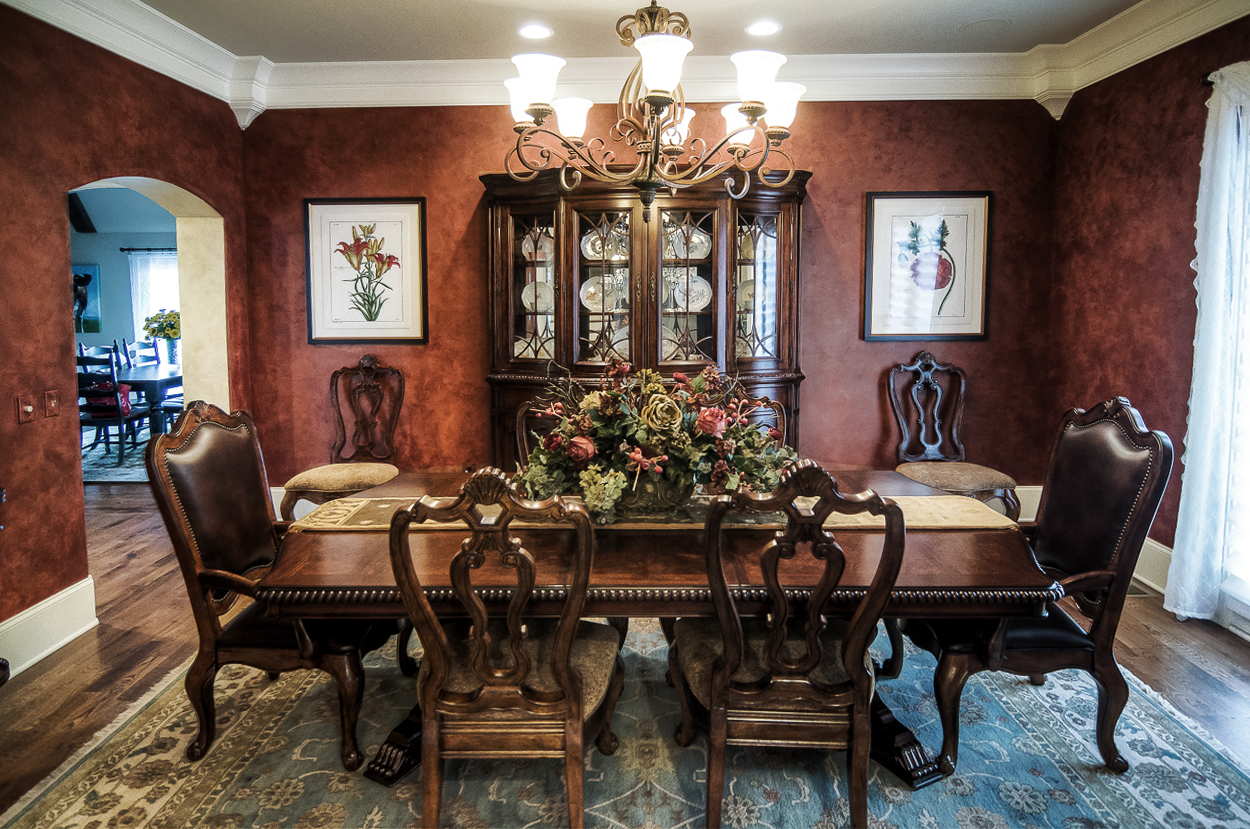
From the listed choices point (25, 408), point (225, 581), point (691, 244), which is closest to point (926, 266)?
point (691, 244)

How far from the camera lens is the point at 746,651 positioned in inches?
71.4

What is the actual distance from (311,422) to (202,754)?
2.54 m

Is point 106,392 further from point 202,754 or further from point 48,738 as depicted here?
point 202,754

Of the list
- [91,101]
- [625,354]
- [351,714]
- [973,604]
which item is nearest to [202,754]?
[351,714]

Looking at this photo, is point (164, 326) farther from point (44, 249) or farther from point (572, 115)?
point (572, 115)

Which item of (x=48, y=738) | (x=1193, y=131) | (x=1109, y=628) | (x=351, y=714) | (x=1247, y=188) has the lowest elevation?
(x=48, y=738)

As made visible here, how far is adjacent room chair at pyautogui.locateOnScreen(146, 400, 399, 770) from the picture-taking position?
193cm

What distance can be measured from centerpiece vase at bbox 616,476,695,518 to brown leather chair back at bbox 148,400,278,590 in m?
1.17

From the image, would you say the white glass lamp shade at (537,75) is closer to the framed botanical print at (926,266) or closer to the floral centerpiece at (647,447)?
the floral centerpiece at (647,447)

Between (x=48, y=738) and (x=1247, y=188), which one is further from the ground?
(x=1247, y=188)

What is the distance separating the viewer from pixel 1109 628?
1.93 meters

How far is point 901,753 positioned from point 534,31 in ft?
11.1

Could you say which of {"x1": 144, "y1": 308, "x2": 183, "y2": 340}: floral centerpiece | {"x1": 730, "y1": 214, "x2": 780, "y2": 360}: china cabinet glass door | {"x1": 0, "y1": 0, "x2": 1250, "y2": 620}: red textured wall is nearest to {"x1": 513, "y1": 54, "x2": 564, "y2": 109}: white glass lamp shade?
{"x1": 730, "y1": 214, "x2": 780, "y2": 360}: china cabinet glass door

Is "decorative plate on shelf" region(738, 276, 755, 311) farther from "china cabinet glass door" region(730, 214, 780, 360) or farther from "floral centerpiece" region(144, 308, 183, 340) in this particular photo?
"floral centerpiece" region(144, 308, 183, 340)
